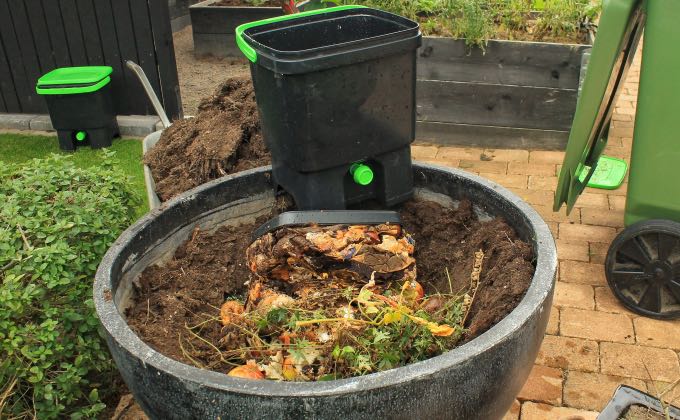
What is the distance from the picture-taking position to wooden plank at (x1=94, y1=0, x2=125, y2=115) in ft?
17.4

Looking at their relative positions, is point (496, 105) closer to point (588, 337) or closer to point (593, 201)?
point (593, 201)

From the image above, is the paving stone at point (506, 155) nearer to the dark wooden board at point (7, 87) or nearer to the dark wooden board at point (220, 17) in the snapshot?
the dark wooden board at point (220, 17)

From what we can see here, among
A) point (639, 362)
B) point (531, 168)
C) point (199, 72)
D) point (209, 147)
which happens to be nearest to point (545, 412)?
point (639, 362)

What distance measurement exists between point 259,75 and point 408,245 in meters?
0.73

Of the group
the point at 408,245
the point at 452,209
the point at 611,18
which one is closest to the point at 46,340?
the point at 408,245

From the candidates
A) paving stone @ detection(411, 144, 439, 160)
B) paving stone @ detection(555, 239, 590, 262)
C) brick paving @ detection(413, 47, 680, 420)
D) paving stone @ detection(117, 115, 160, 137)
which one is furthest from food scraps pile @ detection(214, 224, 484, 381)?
paving stone @ detection(117, 115, 160, 137)

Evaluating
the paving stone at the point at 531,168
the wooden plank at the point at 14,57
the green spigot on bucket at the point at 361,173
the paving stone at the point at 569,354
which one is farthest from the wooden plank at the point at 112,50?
the paving stone at the point at 569,354

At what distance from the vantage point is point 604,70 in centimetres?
246

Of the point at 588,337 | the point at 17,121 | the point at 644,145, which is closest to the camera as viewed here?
the point at 644,145

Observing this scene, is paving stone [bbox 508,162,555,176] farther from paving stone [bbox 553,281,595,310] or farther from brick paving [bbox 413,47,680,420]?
paving stone [bbox 553,281,595,310]

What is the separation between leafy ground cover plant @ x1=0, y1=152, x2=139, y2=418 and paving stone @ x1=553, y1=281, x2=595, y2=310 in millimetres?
2097

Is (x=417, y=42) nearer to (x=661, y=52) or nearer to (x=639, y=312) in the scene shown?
(x=661, y=52)

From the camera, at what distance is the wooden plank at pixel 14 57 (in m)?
5.46

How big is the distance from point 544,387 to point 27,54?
16.9ft
